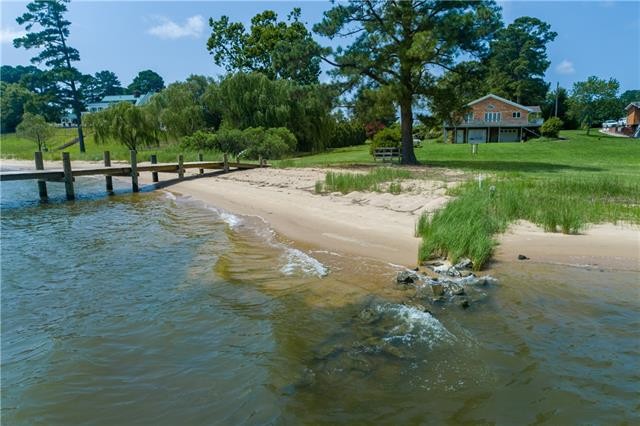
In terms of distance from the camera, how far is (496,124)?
58000 millimetres

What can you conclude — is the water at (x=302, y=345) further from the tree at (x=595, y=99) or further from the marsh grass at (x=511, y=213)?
the tree at (x=595, y=99)

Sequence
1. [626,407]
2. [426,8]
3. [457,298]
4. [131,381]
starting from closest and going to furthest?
[626,407] < [131,381] < [457,298] < [426,8]

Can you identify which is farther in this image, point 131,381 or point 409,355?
point 409,355

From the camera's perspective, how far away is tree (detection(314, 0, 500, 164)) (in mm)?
21078

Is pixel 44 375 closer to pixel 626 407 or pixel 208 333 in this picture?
pixel 208 333

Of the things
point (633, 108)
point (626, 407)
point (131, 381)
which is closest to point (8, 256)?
point (131, 381)

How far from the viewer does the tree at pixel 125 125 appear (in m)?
36.9

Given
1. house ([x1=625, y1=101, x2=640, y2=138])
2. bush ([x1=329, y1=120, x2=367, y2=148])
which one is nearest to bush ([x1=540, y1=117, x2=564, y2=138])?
house ([x1=625, y1=101, x2=640, y2=138])

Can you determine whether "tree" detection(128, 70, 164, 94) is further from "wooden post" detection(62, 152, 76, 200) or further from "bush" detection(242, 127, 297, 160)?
"wooden post" detection(62, 152, 76, 200)

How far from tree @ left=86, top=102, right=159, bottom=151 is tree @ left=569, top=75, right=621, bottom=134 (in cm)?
5732

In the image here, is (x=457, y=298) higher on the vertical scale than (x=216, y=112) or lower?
lower

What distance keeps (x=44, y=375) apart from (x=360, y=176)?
43.1 ft

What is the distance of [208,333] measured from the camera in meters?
5.79

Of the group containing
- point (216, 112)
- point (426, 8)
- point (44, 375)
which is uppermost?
point (426, 8)
